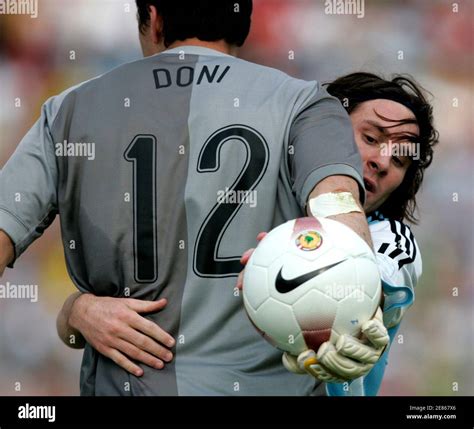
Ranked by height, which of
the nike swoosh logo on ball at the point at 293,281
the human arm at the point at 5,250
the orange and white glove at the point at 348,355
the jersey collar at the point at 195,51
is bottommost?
the orange and white glove at the point at 348,355

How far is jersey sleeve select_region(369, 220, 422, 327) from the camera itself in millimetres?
3156

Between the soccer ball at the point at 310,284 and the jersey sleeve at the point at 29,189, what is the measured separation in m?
0.71

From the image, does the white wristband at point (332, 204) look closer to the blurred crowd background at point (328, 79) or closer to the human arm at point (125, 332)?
the human arm at point (125, 332)

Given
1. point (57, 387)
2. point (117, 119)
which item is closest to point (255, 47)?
point (57, 387)

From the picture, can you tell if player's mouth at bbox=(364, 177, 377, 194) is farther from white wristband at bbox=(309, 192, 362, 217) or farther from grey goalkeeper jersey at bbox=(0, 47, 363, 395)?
white wristband at bbox=(309, 192, 362, 217)

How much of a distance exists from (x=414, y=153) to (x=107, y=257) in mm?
1924

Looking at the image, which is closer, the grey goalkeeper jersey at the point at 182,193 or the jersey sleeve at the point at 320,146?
the jersey sleeve at the point at 320,146

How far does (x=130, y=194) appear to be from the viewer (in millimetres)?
2643

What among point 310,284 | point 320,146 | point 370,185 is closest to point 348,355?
point 310,284

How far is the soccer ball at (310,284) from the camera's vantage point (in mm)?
2182

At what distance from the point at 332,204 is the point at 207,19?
772mm

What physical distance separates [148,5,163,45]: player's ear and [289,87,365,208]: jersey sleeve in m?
0.54

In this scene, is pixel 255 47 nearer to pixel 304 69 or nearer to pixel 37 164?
pixel 304 69

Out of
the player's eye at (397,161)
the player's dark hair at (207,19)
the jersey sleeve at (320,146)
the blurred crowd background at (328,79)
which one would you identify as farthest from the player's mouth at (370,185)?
the blurred crowd background at (328,79)
